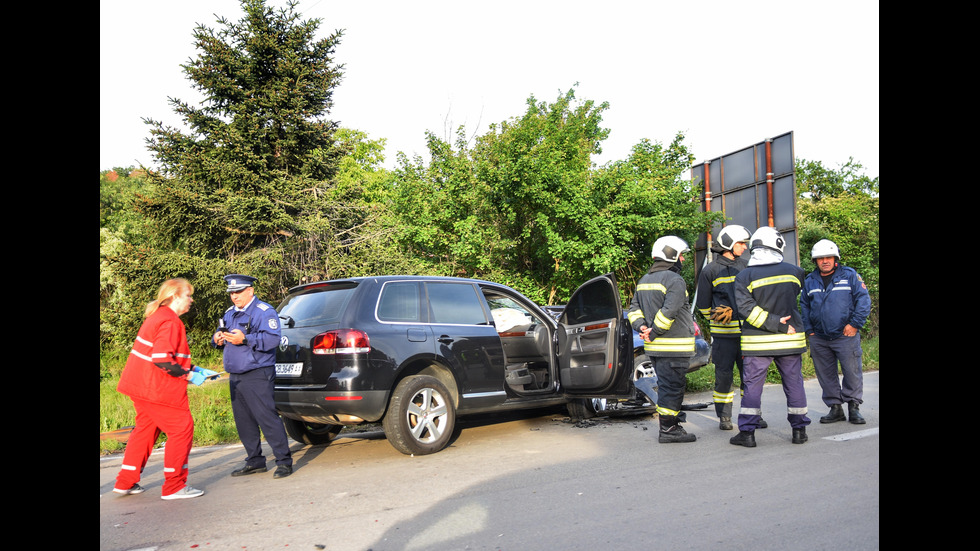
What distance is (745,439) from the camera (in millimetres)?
6168

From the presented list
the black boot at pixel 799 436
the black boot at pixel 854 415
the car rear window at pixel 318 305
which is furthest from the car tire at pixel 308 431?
the black boot at pixel 854 415

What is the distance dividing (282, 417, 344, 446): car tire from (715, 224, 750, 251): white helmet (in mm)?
Result: 4615

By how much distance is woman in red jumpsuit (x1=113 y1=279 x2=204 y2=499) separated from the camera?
503 centimetres

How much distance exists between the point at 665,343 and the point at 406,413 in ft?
8.29

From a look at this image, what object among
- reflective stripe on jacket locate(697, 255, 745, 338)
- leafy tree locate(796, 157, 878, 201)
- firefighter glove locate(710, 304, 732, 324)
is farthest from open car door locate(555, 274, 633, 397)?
leafy tree locate(796, 157, 878, 201)

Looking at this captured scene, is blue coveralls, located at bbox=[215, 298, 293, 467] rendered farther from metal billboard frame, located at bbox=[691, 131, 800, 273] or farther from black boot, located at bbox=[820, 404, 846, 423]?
metal billboard frame, located at bbox=[691, 131, 800, 273]

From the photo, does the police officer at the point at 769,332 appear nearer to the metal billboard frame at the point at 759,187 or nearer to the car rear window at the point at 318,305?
the car rear window at the point at 318,305

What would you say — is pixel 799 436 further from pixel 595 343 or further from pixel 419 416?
pixel 419 416

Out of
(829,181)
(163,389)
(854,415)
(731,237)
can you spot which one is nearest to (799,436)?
(854,415)

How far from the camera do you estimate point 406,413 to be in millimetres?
6066

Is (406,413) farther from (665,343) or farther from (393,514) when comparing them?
(665,343)

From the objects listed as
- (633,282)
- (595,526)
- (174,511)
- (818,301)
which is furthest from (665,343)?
(633,282)

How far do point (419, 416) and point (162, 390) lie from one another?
85.4 inches

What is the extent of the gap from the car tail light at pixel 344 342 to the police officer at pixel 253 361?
409mm
